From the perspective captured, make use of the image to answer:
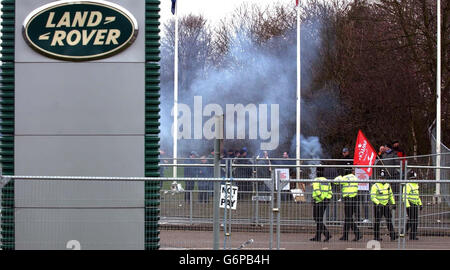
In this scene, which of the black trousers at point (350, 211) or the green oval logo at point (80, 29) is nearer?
the green oval logo at point (80, 29)

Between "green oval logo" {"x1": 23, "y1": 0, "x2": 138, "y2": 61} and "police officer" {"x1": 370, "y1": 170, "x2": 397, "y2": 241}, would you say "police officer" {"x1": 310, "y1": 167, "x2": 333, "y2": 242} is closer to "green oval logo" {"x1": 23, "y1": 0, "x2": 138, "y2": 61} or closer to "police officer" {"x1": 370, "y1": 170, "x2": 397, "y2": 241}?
"police officer" {"x1": 370, "y1": 170, "x2": 397, "y2": 241}

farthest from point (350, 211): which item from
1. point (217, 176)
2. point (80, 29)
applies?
point (80, 29)

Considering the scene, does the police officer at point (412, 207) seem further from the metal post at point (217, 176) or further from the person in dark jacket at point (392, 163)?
the metal post at point (217, 176)

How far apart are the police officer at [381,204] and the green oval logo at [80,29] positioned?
14.3ft

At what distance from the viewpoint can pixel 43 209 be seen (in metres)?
9.35

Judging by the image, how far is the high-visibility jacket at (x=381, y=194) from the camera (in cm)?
1165

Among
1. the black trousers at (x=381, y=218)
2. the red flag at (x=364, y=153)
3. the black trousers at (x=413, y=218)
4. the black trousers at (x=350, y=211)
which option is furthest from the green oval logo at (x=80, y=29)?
the red flag at (x=364, y=153)

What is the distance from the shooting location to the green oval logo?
9.65 m

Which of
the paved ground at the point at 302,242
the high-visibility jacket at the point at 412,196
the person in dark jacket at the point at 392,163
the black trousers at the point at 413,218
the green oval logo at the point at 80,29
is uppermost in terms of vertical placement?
the green oval logo at the point at 80,29

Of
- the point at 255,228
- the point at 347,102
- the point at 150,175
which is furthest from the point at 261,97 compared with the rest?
the point at 150,175

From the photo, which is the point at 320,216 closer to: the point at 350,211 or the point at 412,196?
the point at 350,211

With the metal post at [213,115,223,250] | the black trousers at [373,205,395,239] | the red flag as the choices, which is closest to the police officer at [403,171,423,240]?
the black trousers at [373,205,395,239]

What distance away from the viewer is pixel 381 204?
11977 millimetres
